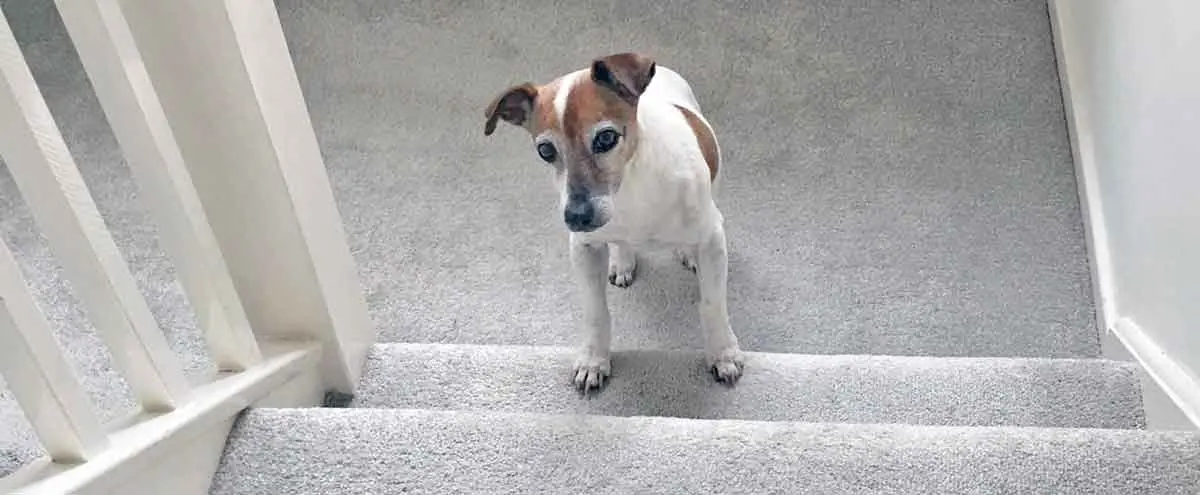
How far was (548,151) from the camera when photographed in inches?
63.6

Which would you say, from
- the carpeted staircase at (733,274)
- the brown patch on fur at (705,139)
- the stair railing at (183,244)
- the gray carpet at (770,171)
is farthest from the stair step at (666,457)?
the gray carpet at (770,171)

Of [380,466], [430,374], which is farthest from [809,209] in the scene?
[380,466]

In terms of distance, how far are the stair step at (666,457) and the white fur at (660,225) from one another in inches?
12.3

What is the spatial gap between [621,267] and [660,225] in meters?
0.53

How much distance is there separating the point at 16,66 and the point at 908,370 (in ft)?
4.11

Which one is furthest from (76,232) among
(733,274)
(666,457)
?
(733,274)

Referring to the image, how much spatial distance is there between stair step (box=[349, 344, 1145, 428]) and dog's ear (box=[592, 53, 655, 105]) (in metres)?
0.48

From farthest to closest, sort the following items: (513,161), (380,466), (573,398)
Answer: (513,161)
(573,398)
(380,466)

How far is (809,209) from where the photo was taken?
2.42 meters

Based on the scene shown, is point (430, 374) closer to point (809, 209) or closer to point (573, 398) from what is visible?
point (573, 398)

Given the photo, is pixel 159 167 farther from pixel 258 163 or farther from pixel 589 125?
pixel 589 125

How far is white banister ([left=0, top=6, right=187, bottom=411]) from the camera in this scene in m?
1.11

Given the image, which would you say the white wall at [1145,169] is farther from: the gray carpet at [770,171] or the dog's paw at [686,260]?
the dog's paw at [686,260]

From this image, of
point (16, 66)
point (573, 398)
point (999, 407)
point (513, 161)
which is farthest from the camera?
point (513, 161)
